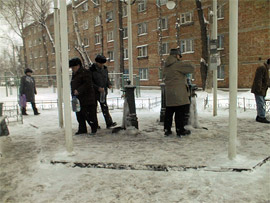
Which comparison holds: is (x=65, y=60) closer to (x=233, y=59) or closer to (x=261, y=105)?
(x=233, y=59)

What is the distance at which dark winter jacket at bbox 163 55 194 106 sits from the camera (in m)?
5.29

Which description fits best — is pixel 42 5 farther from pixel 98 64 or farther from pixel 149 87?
pixel 98 64

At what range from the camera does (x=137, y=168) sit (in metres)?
3.85

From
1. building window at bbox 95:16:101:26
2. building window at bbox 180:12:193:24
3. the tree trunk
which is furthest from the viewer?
building window at bbox 95:16:101:26

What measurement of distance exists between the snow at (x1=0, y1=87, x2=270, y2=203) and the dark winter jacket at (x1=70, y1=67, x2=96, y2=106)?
2.66ft

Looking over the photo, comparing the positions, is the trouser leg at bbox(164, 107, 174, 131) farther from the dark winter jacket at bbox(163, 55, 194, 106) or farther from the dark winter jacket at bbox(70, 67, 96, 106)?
the dark winter jacket at bbox(70, 67, 96, 106)

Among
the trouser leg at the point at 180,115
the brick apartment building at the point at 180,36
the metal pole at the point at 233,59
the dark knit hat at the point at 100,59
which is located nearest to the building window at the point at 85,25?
the brick apartment building at the point at 180,36

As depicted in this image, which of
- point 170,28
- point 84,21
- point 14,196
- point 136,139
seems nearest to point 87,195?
point 14,196

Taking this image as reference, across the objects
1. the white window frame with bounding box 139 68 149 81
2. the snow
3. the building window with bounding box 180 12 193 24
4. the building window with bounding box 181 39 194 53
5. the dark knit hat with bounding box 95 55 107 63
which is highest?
the building window with bounding box 180 12 193 24

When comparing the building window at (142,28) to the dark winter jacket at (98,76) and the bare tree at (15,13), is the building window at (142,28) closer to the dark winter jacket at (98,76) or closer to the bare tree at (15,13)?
the bare tree at (15,13)

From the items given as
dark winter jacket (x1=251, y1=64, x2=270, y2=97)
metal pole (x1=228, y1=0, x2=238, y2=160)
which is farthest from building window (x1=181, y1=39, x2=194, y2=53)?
metal pole (x1=228, y1=0, x2=238, y2=160)

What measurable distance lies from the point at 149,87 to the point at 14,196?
27.7 m

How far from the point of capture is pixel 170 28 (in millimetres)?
28828

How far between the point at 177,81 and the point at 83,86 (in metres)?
2.01
